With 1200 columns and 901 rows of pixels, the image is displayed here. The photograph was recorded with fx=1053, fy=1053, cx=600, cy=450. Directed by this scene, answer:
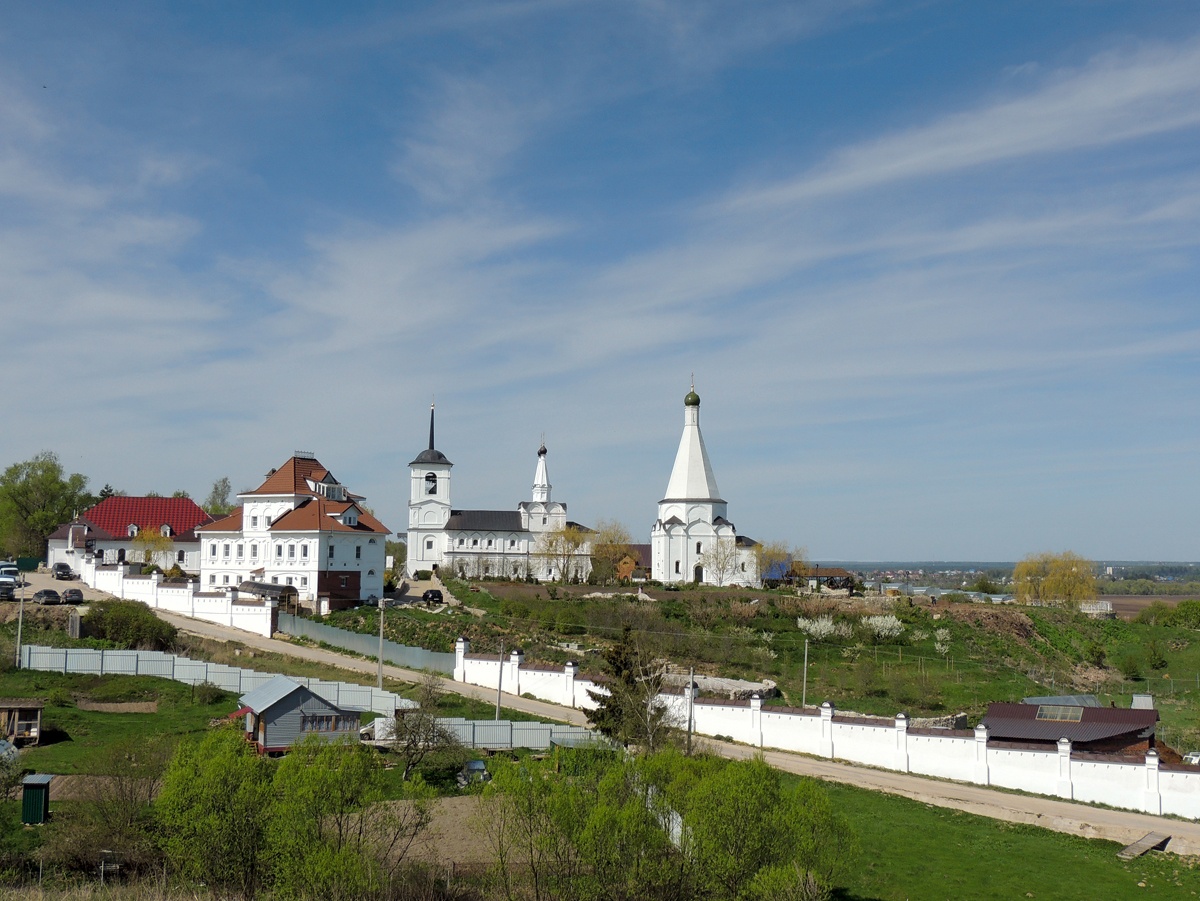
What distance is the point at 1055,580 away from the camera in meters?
77.9

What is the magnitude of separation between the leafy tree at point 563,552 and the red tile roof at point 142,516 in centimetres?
2652

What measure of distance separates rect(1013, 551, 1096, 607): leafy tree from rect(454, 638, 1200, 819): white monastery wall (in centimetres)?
4874

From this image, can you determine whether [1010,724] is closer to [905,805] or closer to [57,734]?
[905,805]

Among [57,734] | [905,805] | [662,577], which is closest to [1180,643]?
[662,577]

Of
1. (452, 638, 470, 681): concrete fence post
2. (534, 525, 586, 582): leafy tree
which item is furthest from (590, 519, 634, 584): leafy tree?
(452, 638, 470, 681): concrete fence post

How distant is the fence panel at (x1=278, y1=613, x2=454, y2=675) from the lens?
39.7 m

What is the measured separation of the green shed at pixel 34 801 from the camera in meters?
20.4

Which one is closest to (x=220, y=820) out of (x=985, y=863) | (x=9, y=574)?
(x=985, y=863)

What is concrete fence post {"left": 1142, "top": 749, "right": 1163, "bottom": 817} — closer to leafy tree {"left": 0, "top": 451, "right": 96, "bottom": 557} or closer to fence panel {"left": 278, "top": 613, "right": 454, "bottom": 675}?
fence panel {"left": 278, "top": 613, "right": 454, "bottom": 675}

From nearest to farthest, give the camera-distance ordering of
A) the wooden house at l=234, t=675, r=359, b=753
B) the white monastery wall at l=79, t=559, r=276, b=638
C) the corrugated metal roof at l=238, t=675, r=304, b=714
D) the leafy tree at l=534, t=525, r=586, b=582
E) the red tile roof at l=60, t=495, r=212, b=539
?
1. the wooden house at l=234, t=675, r=359, b=753
2. the corrugated metal roof at l=238, t=675, r=304, b=714
3. the white monastery wall at l=79, t=559, r=276, b=638
4. the red tile roof at l=60, t=495, r=212, b=539
5. the leafy tree at l=534, t=525, r=586, b=582

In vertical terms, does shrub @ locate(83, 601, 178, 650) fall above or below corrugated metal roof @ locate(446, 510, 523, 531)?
below

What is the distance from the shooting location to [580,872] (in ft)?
52.1

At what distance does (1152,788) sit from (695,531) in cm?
5098

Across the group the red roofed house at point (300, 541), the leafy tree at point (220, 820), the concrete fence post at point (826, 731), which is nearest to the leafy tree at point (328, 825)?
the leafy tree at point (220, 820)
